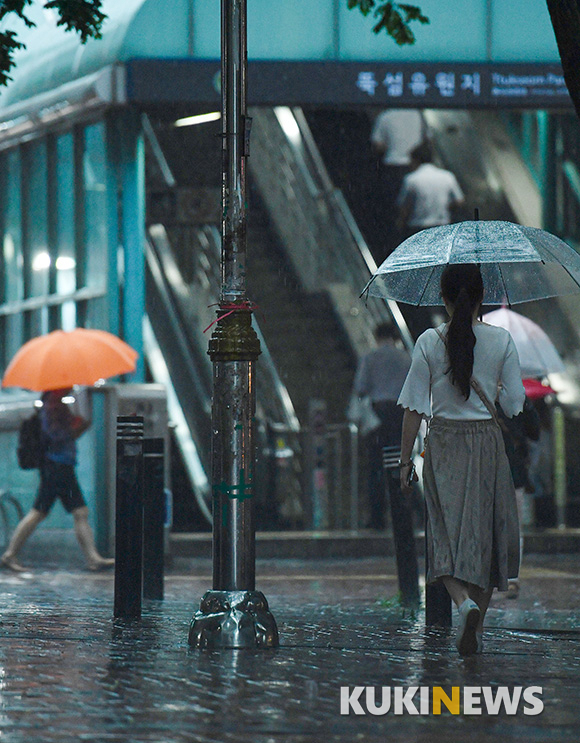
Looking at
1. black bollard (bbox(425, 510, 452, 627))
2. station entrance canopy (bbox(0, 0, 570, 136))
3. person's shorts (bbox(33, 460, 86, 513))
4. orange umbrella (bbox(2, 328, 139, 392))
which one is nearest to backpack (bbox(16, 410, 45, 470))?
person's shorts (bbox(33, 460, 86, 513))

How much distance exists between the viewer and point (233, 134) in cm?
779

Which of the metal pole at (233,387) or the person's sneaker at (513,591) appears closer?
the metal pole at (233,387)

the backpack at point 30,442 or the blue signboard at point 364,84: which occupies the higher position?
the blue signboard at point 364,84

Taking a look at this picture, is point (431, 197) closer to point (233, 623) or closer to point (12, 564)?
point (12, 564)

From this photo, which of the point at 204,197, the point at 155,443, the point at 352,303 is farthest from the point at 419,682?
the point at 352,303

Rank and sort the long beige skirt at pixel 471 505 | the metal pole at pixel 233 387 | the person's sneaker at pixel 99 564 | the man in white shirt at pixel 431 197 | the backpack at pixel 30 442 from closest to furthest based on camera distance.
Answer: the long beige skirt at pixel 471 505 < the metal pole at pixel 233 387 < the person's sneaker at pixel 99 564 < the backpack at pixel 30 442 < the man in white shirt at pixel 431 197

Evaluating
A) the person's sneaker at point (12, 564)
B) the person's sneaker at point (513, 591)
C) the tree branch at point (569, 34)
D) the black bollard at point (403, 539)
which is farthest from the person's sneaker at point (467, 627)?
the person's sneaker at point (12, 564)

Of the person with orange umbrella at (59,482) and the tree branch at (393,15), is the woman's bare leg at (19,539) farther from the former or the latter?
the tree branch at (393,15)

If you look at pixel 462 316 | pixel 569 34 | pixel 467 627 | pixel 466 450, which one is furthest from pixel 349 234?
pixel 467 627

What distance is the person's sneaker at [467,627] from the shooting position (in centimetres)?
730

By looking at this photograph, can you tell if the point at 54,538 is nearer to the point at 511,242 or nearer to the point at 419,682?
the point at 511,242

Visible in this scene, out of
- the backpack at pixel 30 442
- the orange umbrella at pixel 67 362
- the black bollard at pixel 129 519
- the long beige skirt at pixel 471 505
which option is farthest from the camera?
the backpack at pixel 30 442

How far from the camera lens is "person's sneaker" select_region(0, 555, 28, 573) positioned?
1342 centimetres

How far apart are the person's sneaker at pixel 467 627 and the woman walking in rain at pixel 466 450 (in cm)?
26
